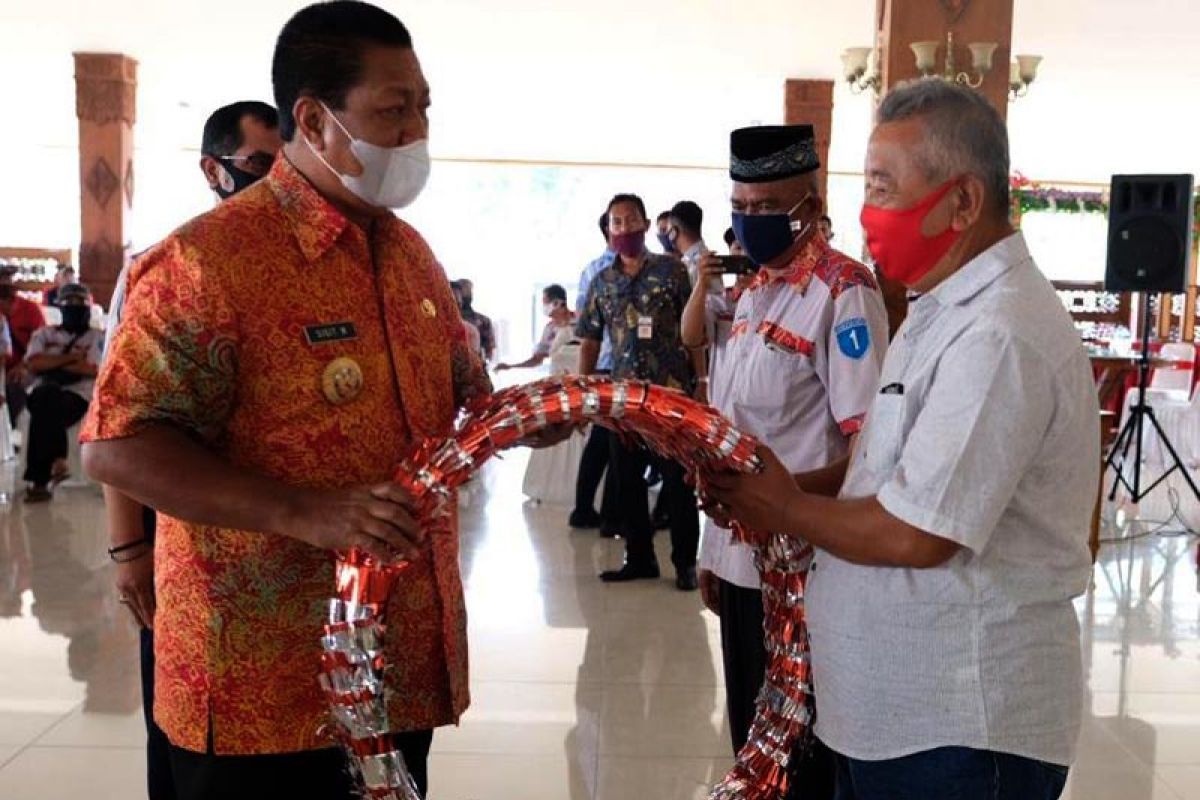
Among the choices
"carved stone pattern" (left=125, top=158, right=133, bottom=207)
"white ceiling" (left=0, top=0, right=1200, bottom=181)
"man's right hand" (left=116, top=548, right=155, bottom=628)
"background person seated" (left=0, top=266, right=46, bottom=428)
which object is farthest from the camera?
"carved stone pattern" (left=125, top=158, right=133, bottom=207)

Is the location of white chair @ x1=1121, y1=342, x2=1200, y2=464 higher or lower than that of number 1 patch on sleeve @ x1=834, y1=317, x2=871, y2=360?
lower

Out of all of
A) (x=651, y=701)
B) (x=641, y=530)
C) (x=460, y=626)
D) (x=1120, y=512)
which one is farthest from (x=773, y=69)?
(x=460, y=626)

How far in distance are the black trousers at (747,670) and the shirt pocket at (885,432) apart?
786 millimetres

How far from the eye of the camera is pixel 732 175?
94.0 inches

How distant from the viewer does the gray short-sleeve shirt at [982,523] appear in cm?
127

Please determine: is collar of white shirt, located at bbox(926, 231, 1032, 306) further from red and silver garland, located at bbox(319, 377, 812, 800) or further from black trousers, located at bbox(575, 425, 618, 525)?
black trousers, located at bbox(575, 425, 618, 525)

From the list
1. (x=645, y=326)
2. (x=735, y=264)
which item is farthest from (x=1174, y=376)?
(x=735, y=264)

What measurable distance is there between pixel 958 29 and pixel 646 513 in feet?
8.24

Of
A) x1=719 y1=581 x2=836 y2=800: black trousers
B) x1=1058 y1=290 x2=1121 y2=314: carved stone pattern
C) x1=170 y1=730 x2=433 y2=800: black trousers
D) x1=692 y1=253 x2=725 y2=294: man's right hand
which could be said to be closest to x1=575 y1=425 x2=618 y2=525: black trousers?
x1=692 y1=253 x2=725 y2=294: man's right hand

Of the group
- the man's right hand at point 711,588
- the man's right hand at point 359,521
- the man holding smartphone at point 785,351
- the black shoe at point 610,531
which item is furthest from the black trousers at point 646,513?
the man's right hand at point 359,521

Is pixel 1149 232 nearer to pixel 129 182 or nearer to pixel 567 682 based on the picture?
pixel 567 682

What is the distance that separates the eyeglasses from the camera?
7.77ft

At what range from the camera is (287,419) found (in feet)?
4.55

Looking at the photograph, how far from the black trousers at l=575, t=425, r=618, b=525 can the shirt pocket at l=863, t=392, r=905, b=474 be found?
4184 mm
